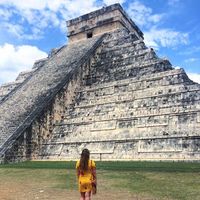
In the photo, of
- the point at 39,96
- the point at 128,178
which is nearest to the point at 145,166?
the point at 128,178

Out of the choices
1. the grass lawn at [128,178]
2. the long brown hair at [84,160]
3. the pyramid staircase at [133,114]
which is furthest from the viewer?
the pyramid staircase at [133,114]

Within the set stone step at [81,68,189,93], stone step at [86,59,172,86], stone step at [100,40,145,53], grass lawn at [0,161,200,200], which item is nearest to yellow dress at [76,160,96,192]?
grass lawn at [0,161,200,200]

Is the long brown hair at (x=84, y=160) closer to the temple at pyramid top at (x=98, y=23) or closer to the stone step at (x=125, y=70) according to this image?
the stone step at (x=125, y=70)

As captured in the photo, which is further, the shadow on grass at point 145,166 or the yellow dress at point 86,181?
the shadow on grass at point 145,166

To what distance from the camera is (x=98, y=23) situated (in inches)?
833

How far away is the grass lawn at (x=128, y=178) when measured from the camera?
23.8 ft

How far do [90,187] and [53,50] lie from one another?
18.2 meters

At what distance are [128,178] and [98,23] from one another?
14.0 m

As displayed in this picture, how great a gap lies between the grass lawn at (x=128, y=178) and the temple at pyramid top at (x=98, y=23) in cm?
1125

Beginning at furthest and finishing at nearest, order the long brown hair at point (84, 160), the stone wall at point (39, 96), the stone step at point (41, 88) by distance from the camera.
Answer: the stone step at point (41, 88) → the stone wall at point (39, 96) → the long brown hair at point (84, 160)

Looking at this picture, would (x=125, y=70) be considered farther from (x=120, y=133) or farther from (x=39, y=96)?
(x=39, y=96)

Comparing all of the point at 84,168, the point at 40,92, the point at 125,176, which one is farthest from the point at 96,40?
the point at 84,168

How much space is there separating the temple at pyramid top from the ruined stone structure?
1.27 metres

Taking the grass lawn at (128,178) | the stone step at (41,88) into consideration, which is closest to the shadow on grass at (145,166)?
the grass lawn at (128,178)
